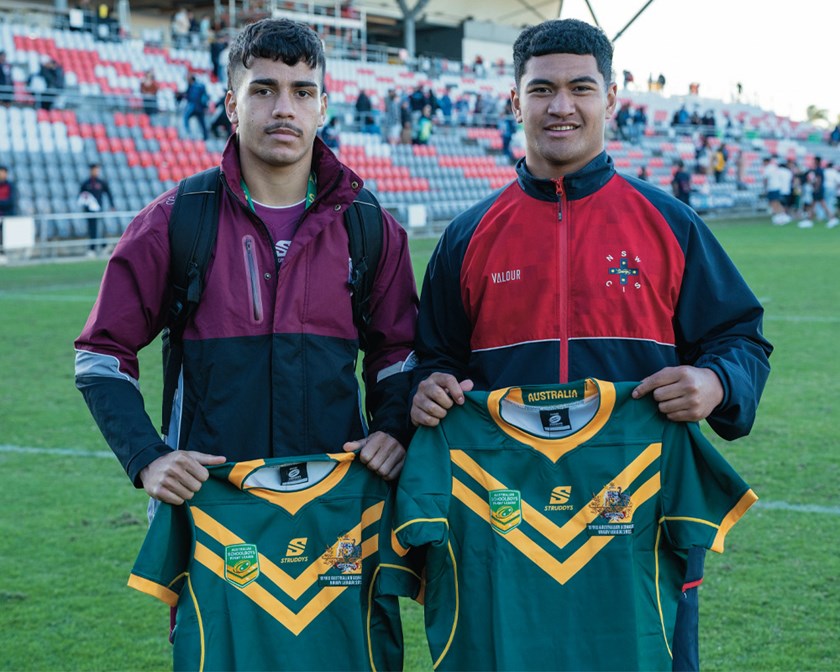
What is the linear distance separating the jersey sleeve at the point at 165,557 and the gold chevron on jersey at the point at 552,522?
0.69 meters

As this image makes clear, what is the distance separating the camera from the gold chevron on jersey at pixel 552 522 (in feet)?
8.46

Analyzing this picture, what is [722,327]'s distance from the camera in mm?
2725

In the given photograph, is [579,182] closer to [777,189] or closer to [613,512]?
[613,512]

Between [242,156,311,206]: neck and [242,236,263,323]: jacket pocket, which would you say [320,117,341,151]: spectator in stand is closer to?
[242,156,311,206]: neck

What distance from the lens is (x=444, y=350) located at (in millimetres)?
2932

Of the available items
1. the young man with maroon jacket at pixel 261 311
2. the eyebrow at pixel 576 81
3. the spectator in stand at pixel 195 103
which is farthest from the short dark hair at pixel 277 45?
the spectator in stand at pixel 195 103

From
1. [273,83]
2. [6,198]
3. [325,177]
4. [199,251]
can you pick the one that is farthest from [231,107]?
[6,198]

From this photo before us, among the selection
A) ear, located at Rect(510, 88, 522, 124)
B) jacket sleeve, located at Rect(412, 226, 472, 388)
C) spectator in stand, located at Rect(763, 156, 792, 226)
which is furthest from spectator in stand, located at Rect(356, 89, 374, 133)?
jacket sleeve, located at Rect(412, 226, 472, 388)

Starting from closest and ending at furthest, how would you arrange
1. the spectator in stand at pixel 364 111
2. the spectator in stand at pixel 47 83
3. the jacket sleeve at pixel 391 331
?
the jacket sleeve at pixel 391 331 < the spectator in stand at pixel 47 83 < the spectator in stand at pixel 364 111

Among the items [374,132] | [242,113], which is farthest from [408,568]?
[374,132]

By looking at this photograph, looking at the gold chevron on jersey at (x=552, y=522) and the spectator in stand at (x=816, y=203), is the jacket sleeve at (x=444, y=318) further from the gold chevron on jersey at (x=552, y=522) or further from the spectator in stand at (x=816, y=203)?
the spectator in stand at (x=816, y=203)

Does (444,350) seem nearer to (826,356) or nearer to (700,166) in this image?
(826,356)

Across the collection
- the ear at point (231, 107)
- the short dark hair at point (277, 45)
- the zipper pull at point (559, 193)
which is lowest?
the zipper pull at point (559, 193)

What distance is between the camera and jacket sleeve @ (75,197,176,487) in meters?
2.63
